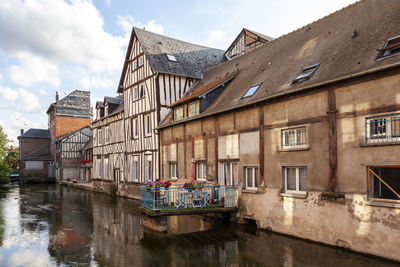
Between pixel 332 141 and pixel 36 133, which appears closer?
pixel 332 141

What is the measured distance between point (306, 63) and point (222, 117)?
12.9 ft

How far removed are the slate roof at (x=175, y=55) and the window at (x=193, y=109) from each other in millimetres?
4532

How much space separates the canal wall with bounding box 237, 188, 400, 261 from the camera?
7336 millimetres

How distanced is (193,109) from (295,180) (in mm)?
6935

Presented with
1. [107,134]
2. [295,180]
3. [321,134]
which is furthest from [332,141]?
[107,134]

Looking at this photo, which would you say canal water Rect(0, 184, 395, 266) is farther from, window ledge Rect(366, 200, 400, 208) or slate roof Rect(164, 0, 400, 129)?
slate roof Rect(164, 0, 400, 129)

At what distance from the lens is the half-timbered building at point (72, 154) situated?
3766cm

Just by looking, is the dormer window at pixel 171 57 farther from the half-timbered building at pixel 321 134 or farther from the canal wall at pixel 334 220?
the canal wall at pixel 334 220

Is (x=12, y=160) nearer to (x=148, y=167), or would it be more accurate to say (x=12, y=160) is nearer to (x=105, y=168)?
(x=105, y=168)

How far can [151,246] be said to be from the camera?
912 cm

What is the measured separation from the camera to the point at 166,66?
1959 cm

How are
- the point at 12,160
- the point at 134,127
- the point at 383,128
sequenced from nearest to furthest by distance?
the point at 383,128 → the point at 134,127 → the point at 12,160

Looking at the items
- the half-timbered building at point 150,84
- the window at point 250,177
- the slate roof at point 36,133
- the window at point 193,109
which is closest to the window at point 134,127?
the half-timbered building at point 150,84

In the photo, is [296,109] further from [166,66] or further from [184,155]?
[166,66]
